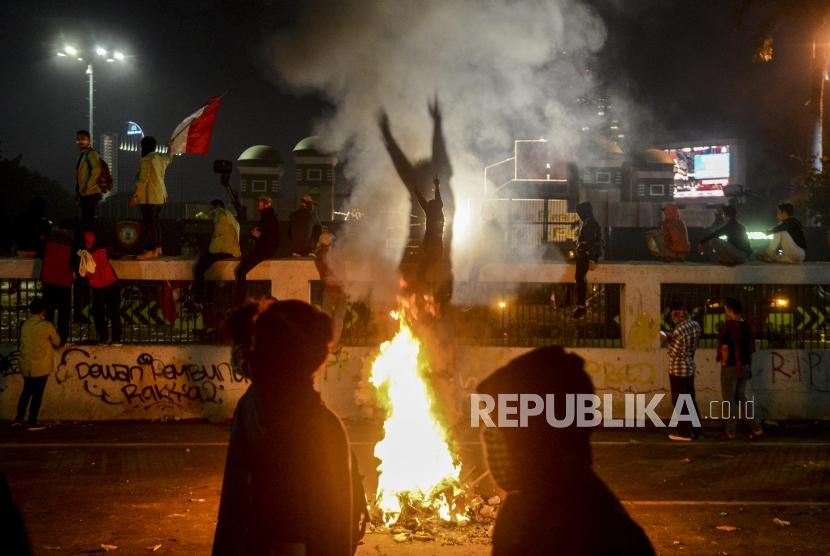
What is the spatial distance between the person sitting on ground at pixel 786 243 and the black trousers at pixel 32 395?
33.4ft

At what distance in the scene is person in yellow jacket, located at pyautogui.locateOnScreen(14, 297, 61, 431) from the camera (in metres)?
11.2

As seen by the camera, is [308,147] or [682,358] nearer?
[682,358]

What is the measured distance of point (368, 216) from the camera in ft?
55.6

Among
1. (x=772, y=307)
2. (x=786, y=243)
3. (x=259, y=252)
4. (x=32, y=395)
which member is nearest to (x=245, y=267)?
(x=259, y=252)

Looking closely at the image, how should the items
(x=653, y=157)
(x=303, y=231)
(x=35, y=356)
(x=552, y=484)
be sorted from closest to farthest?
1. (x=552, y=484)
2. (x=35, y=356)
3. (x=303, y=231)
4. (x=653, y=157)

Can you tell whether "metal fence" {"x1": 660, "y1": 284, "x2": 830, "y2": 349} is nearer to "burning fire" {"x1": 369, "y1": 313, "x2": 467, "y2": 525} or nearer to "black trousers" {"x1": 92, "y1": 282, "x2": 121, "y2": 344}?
"burning fire" {"x1": 369, "y1": 313, "x2": 467, "y2": 525}

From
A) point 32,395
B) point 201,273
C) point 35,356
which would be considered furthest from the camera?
point 201,273

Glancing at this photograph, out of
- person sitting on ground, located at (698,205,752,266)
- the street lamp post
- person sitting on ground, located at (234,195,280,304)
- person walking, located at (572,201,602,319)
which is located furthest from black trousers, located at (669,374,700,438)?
the street lamp post

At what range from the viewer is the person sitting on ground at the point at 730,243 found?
12469mm

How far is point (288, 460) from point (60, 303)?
9.88m

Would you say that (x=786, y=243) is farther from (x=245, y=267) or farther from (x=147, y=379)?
(x=147, y=379)

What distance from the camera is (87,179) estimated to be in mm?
12508

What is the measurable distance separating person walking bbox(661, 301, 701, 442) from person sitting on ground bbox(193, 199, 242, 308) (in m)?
6.07

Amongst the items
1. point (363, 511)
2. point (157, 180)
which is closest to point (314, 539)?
point (363, 511)
